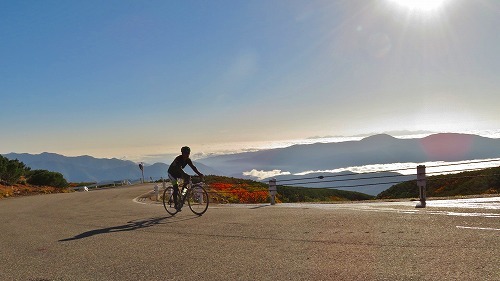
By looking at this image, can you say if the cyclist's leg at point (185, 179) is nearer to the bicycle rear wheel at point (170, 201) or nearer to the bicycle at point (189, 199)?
the bicycle at point (189, 199)

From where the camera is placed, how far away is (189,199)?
13.6 metres

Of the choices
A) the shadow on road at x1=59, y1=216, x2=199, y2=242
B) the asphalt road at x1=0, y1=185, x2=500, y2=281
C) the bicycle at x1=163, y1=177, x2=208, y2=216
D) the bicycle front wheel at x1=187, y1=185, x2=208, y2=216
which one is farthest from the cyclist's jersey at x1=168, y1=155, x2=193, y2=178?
the asphalt road at x1=0, y1=185, x2=500, y2=281

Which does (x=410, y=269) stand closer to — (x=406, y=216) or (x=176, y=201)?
(x=406, y=216)

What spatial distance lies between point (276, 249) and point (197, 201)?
713 centimetres

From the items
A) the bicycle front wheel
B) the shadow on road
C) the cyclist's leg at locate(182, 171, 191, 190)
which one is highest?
the cyclist's leg at locate(182, 171, 191, 190)

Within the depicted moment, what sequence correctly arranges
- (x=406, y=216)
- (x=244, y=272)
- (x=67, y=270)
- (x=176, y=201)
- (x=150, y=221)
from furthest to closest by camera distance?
1. (x=176, y=201)
2. (x=150, y=221)
3. (x=406, y=216)
4. (x=67, y=270)
5. (x=244, y=272)

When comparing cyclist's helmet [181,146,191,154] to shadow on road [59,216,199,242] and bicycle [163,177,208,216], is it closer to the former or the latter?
bicycle [163,177,208,216]

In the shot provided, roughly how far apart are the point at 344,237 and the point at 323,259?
1685 millimetres

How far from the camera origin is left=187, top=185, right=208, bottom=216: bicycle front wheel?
44.5ft

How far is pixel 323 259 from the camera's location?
244 inches

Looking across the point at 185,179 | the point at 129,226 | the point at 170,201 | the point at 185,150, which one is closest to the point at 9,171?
the point at 170,201

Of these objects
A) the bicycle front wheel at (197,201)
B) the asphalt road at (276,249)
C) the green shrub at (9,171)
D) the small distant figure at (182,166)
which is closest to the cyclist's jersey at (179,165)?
the small distant figure at (182,166)

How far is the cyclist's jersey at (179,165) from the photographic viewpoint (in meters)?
13.4

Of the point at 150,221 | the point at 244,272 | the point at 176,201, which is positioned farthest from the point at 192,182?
the point at 244,272
